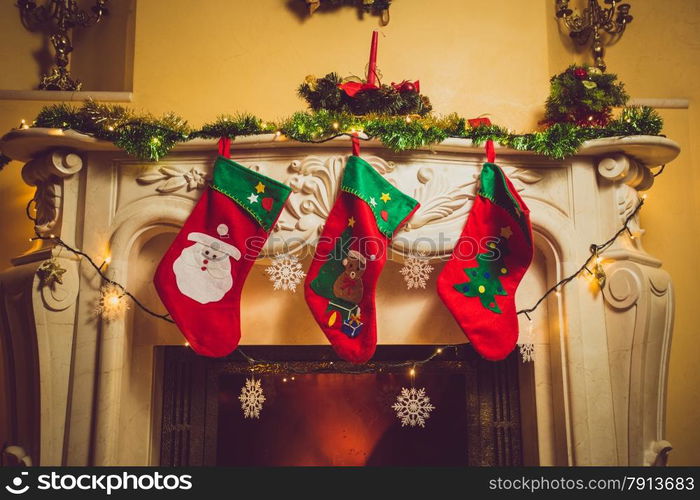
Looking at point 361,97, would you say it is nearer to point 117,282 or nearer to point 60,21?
point 117,282

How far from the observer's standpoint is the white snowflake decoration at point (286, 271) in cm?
193

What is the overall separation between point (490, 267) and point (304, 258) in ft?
2.32

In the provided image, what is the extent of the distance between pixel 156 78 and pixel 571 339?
206cm

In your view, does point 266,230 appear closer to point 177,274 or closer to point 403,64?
point 177,274

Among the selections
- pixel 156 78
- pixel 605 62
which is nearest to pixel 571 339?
pixel 605 62

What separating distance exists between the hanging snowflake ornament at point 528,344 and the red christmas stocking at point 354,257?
628 millimetres

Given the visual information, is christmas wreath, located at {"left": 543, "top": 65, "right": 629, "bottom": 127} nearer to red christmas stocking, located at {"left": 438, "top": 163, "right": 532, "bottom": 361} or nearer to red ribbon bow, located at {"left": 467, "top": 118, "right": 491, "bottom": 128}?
red ribbon bow, located at {"left": 467, "top": 118, "right": 491, "bottom": 128}

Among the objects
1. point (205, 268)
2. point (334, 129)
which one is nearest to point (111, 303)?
point (205, 268)

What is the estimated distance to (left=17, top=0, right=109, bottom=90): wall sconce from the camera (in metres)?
2.56

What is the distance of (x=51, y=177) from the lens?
2.05 metres

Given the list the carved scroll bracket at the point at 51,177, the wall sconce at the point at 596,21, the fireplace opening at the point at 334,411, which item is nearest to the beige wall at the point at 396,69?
the wall sconce at the point at 596,21

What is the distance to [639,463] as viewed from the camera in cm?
190

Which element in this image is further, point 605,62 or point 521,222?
point 605,62

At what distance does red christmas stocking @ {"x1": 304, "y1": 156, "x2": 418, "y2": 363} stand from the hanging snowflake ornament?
628 millimetres
